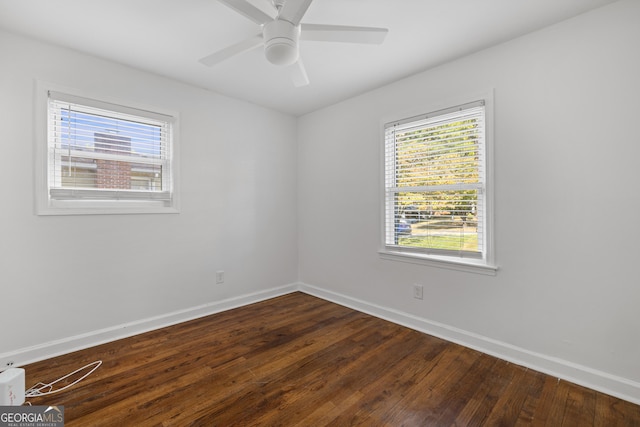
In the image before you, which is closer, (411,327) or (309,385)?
(309,385)

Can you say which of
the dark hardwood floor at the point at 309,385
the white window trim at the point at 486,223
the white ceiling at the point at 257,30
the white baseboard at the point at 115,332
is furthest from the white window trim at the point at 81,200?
the white window trim at the point at 486,223

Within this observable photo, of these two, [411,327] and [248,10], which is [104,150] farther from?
[411,327]

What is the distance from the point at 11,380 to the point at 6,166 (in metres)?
1.51

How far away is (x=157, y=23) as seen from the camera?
79.8 inches

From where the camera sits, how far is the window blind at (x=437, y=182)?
245 cm

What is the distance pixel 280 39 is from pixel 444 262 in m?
2.20

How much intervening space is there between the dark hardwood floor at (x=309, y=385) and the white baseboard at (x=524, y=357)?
0.07m

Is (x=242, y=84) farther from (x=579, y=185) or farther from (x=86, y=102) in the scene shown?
(x=579, y=185)

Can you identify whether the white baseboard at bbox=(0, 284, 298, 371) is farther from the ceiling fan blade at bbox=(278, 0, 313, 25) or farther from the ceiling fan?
the ceiling fan blade at bbox=(278, 0, 313, 25)

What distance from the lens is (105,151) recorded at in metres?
2.57

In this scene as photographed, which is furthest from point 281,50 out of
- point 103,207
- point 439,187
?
point 103,207

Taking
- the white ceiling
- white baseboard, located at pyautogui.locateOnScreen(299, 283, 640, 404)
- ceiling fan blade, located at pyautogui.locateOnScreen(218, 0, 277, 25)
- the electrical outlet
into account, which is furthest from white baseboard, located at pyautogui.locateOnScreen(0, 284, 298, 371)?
ceiling fan blade, located at pyautogui.locateOnScreen(218, 0, 277, 25)

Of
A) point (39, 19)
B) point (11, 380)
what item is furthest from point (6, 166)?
point (11, 380)

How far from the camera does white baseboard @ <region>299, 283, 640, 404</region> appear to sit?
1802mm
